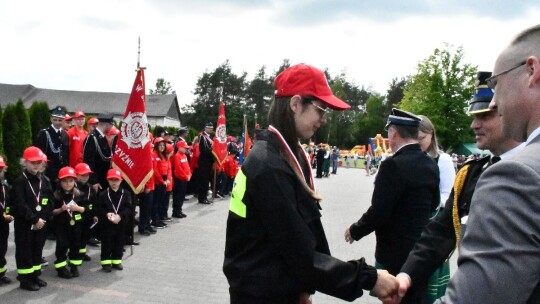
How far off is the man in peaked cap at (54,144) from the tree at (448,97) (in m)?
37.6

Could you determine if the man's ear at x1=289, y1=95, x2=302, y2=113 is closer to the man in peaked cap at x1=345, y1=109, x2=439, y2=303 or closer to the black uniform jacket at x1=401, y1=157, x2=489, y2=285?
the black uniform jacket at x1=401, y1=157, x2=489, y2=285

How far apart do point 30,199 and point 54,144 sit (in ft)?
9.09

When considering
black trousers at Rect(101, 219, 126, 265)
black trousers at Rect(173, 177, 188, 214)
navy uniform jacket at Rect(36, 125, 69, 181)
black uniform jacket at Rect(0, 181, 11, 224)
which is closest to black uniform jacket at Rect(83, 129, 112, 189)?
navy uniform jacket at Rect(36, 125, 69, 181)

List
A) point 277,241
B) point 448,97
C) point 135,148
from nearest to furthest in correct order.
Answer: point 277,241, point 135,148, point 448,97

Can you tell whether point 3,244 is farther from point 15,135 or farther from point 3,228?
point 15,135

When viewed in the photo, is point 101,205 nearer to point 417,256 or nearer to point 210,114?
point 417,256

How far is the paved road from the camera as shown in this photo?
18.7 ft

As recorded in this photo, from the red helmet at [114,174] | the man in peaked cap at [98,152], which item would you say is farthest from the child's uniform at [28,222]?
the man in peaked cap at [98,152]

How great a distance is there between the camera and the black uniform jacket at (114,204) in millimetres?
7133

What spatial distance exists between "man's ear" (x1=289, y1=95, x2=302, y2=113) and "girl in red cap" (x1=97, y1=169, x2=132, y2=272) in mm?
5399

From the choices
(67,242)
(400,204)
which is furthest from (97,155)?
(400,204)

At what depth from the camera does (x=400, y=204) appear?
3.50 metres

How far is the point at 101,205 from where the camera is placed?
285 inches

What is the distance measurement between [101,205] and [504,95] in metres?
6.88
